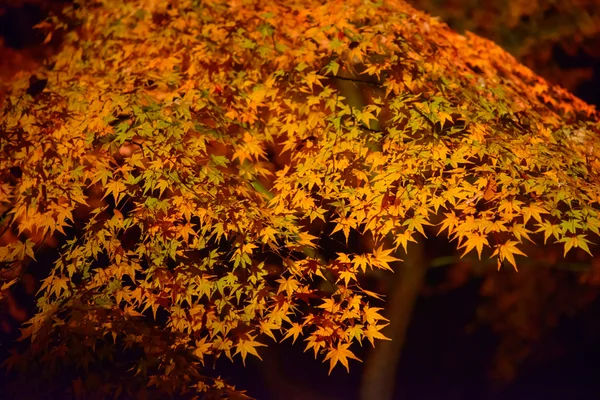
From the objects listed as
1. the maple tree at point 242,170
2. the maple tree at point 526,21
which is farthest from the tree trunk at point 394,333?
the maple tree at point 526,21

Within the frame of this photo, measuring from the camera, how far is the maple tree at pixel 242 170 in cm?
323

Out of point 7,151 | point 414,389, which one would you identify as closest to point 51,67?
point 7,151

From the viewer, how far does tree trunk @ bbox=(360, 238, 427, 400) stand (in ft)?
18.7

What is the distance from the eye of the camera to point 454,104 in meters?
3.63

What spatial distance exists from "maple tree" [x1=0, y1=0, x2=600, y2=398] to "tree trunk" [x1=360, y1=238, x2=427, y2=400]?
87.9 inches

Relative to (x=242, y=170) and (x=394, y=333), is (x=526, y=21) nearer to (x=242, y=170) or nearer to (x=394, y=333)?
(x=394, y=333)

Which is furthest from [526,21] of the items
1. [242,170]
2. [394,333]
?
[242,170]

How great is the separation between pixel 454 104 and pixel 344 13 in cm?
107

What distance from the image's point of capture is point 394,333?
569 cm

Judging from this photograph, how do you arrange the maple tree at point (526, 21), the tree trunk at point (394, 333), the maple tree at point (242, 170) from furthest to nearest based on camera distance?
the tree trunk at point (394, 333) < the maple tree at point (526, 21) < the maple tree at point (242, 170)

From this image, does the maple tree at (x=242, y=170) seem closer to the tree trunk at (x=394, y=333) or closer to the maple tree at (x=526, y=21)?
the maple tree at (x=526, y=21)

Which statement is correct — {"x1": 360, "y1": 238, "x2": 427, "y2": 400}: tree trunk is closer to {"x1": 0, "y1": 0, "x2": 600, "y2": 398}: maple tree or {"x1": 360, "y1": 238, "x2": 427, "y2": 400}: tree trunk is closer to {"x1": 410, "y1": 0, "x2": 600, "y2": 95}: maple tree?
{"x1": 0, "y1": 0, "x2": 600, "y2": 398}: maple tree

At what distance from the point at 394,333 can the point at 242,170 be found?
2.99 m

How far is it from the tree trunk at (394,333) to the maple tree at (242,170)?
7.33ft
